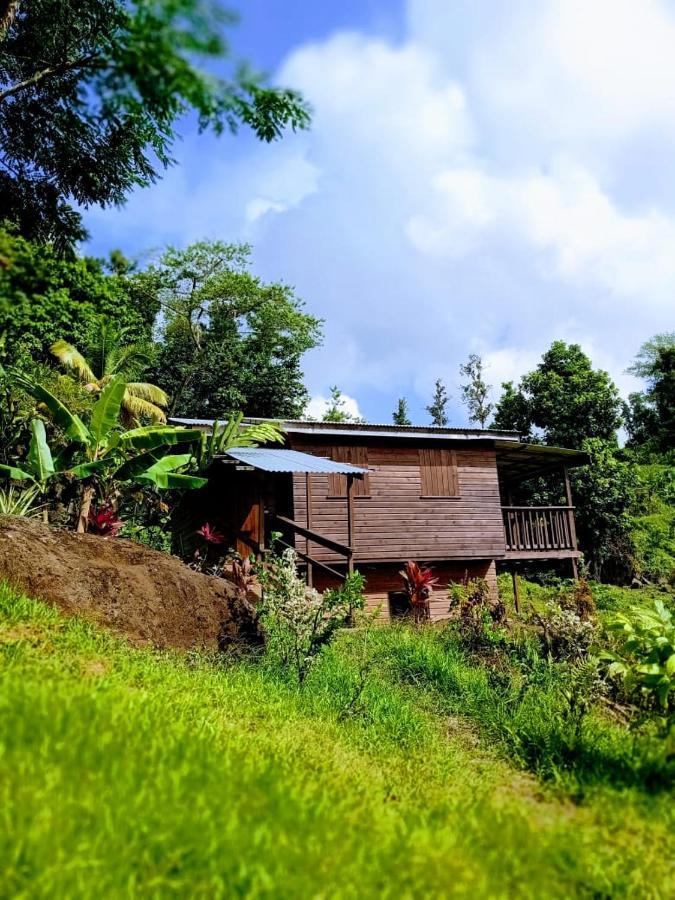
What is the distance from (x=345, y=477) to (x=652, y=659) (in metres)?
12.7

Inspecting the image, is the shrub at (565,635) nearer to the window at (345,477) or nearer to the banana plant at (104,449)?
the banana plant at (104,449)

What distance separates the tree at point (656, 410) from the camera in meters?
38.2

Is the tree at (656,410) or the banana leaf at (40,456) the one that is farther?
the tree at (656,410)

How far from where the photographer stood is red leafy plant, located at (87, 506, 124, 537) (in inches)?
379

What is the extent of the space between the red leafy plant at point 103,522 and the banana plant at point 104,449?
14 centimetres

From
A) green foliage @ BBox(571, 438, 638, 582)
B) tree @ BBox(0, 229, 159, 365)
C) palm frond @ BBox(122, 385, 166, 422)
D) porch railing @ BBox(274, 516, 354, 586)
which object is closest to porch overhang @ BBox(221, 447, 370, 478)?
porch railing @ BBox(274, 516, 354, 586)

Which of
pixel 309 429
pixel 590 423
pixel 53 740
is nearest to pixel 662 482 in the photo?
pixel 590 423

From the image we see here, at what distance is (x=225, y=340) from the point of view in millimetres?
36500

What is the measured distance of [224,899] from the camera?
8.46 feet

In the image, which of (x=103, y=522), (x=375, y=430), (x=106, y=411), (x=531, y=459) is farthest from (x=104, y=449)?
(x=531, y=459)

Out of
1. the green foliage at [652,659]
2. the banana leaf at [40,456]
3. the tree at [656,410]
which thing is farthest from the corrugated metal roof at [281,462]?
the tree at [656,410]

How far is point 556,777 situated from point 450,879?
187 cm

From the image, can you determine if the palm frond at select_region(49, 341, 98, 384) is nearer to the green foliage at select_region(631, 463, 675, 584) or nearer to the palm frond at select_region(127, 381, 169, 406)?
the palm frond at select_region(127, 381, 169, 406)

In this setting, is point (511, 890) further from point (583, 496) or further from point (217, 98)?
point (583, 496)
